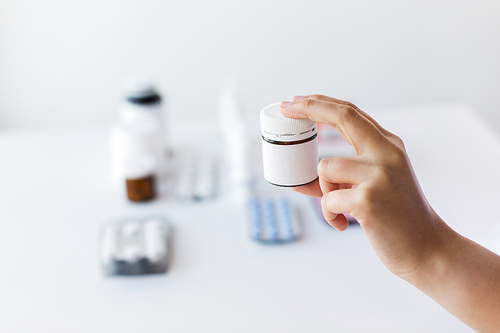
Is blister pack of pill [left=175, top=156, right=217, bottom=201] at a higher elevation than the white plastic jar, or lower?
lower

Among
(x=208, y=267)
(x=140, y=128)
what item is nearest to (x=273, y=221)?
(x=208, y=267)

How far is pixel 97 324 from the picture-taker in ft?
2.48

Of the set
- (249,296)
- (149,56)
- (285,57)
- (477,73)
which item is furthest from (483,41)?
(249,296)

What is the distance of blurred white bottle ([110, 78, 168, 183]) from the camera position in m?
1.07

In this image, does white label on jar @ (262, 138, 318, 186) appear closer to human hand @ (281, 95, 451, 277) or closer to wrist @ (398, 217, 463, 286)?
human hand @ (281, 95, 451, 277)

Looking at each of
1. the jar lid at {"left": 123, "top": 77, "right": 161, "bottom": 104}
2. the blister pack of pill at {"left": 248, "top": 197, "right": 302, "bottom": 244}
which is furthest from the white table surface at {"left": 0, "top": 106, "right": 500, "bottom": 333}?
the jar lid at {"left": 123, "top": 77, "right": 161, "bottom": 104}

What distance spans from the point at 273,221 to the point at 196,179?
0.27 m

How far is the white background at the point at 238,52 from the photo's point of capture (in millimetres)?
1986

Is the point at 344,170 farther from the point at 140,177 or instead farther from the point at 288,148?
the point at 140,177

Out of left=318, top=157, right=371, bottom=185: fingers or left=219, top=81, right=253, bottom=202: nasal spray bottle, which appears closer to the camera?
left=318, top=157, right=371, bottom=185: fingers

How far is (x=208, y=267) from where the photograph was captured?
87 cm

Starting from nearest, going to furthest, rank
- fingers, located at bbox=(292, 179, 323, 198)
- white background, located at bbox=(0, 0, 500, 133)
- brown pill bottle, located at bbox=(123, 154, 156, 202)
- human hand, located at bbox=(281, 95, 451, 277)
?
human hand, located at bbox=(281, 95, 451, 277), fingers, located at bbox=(292, 179, 323, 198), brown pill bottle, located at bbox=(123, 154, 156, 202), white background, located at bbox=(0, 0, 500, 133)

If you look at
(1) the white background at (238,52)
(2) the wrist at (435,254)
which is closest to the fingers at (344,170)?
(2) the wrist at (435,254)

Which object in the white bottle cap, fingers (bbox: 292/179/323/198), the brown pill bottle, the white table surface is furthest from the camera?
the white bottle cap
